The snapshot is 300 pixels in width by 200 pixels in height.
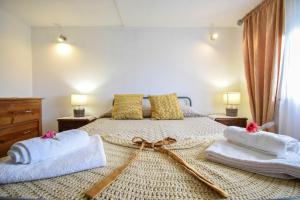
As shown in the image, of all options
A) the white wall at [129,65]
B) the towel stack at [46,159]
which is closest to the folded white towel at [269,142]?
the towel stack at [46,159]

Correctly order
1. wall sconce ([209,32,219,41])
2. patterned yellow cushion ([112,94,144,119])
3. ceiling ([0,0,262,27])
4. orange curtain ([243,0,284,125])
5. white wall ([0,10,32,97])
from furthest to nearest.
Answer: wall sconce ([209,32,219,41]) → white wall ([0,10,32,97]) → patterned yellow cushion ([112,94,144,119]) → ceiling ([0,0,262,27]) → orange curtain ([243,0,284,125])

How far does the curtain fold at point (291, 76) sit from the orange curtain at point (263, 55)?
8cm

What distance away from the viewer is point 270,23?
7.39 feet

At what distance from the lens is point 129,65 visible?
3.20 meters

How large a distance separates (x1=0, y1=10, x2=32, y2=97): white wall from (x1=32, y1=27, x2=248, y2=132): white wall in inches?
5.0

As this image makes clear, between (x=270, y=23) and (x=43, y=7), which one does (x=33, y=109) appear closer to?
(x=43, y=7)

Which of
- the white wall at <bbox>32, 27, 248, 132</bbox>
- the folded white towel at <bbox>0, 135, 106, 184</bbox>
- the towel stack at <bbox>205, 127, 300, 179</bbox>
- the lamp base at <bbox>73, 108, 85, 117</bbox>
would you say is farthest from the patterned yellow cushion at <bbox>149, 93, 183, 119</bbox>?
the folded white towel at <bbox>0, 135, 106, 184</bbox>

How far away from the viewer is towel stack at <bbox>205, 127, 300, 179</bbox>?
2.30ft

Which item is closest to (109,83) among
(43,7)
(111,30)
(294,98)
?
(111,30)

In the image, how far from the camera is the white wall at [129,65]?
10.5 feet

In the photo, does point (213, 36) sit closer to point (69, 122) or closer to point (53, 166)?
point (69, 122)

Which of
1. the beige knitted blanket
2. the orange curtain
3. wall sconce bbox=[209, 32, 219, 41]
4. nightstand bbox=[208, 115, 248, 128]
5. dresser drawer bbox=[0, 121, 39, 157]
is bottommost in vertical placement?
dresser drawer bbox=[0, 121, 39, 157]

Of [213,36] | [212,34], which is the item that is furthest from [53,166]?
[212,34]

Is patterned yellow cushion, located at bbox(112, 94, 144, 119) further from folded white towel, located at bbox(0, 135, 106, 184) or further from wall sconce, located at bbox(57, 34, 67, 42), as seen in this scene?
folded white towel, located at bbox(0, 135, 106, 184)
